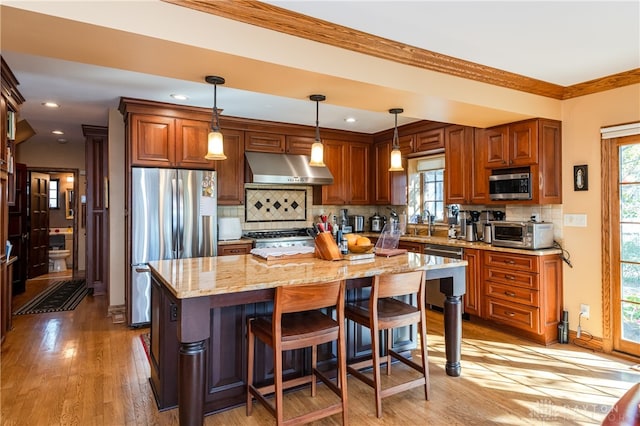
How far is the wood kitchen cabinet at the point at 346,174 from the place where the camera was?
5652 mm

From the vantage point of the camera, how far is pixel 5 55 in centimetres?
286

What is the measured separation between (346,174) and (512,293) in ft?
9.46

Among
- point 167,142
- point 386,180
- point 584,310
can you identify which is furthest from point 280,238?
point 584,310

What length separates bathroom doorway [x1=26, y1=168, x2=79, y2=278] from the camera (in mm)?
6816

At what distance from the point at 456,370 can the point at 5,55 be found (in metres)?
4.18

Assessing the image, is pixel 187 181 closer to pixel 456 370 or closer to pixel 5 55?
pixel 5 55

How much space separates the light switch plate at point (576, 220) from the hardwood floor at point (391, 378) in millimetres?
1180

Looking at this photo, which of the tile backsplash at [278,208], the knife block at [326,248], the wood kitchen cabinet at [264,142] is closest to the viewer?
the knife block at [326,248]

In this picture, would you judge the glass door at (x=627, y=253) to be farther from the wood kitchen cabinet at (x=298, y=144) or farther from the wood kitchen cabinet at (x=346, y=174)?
the wood kitchen cabinet at (x=298, y=144)

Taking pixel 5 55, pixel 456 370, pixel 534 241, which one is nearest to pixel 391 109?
pixel 534 241

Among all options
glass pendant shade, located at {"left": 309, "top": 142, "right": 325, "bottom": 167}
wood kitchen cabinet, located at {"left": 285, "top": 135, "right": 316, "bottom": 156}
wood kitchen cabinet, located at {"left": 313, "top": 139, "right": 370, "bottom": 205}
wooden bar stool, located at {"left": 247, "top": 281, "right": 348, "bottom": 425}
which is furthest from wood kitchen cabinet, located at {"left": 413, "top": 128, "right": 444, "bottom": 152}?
wooden bar stool, located at {"left": 247, "top": 281, "right": 348, "bottom": 425}

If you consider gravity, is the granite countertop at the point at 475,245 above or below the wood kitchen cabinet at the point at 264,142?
below

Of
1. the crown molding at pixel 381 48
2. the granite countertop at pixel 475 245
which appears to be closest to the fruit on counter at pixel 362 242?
the crown molding at pixel 381 48

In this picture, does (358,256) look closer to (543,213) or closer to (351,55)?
(351,55)
